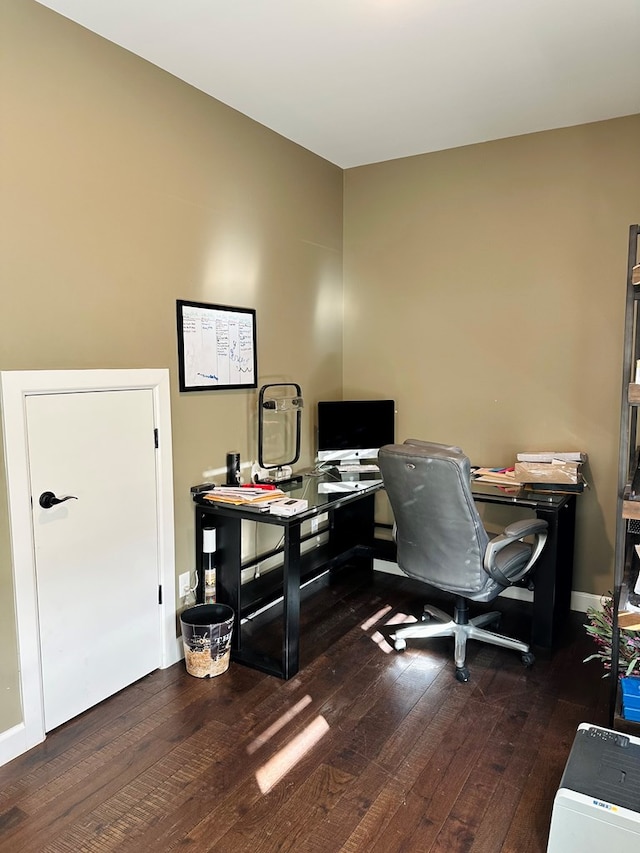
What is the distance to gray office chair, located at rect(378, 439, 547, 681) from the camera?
8.51 ft

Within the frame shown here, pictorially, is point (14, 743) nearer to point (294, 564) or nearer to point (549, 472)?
point (294, 564)

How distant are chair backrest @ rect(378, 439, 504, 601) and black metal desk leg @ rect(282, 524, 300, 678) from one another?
0.53 metres

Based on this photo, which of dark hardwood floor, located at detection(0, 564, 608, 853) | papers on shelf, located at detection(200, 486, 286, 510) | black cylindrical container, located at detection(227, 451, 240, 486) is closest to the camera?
dark hardwood floor, located at detection(0, 564, 608, 853)

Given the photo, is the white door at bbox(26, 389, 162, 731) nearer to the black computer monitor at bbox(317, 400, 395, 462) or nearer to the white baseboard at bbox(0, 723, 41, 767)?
the white baseboard at bbox(0, 723, 41, 767)

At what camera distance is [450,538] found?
2.71 metres

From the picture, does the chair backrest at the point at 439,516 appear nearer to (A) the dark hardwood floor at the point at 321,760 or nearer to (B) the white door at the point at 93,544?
(A) the dark hardwood floor at the point at 321,760

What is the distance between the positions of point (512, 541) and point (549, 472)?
0.65 metres

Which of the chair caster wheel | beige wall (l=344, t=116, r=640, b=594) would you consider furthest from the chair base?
beige wall (l=344, t=116, r=640, b=594)

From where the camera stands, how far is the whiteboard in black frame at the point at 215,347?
287 centimetres

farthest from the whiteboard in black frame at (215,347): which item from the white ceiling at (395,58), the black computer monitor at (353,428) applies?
the white ceiling at (395,58)

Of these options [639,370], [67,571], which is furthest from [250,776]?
[639,370]

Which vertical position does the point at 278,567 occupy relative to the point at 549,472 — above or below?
below

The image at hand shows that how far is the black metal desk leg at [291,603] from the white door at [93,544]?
612 millimetres

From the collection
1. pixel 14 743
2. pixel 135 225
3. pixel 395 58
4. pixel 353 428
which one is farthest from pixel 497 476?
pixel 14 743
